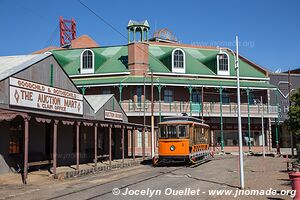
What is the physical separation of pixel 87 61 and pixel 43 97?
2547 cm

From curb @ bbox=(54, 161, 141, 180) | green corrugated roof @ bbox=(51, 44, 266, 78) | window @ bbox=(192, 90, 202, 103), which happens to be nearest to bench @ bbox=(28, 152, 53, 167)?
curb @ bbox=(54, 161, 141, 180)

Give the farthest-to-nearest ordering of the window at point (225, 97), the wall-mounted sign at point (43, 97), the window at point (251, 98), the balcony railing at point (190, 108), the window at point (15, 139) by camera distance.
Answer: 1. the window at point (251, 98)
2. the window at point (225, 97)
3. the balcony railing at point (190, 108)
4. the window at point (15, 139)
5. the wall-mounted sign at point (43, 97)

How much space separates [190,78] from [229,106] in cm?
535

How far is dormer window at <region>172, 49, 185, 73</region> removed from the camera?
47.5m

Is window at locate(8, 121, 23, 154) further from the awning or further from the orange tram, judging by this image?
the awning

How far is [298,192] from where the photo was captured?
10930 mm

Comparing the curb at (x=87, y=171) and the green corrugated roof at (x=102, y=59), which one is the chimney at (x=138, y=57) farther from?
the curb at (x=87, y=171)

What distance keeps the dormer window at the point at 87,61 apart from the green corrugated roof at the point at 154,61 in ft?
1.93

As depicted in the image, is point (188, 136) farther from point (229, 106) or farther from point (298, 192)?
point (229, 106)

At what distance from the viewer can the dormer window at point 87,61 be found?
4697cm

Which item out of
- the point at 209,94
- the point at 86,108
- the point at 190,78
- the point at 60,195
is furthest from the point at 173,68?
the point at 60,195

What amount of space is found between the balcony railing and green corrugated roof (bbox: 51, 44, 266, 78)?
381 cm

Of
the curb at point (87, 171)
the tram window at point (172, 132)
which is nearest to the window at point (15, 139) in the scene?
the curb at point (87, 171)

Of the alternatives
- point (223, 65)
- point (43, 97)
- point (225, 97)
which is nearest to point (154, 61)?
point (223, 65)
